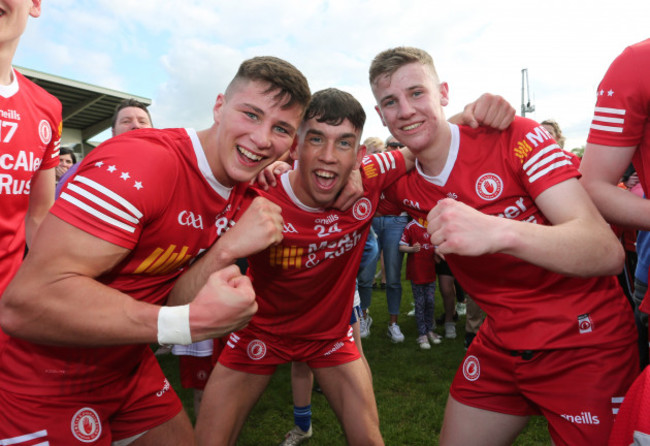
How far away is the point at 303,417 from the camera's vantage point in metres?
3.95

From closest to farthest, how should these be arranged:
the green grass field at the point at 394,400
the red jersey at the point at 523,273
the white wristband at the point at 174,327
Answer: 1. the white wristband at the point at 174,327
2. the red jersey at the point at 523,273
3. the green grass field at the point at 394,400

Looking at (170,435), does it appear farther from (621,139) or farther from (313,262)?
(621,139)

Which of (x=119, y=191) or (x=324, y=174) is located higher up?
(x=324, y=174)

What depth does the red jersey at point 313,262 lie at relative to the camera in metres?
2.91

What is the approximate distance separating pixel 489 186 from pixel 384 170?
84 cm

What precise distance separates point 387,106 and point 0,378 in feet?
8.33

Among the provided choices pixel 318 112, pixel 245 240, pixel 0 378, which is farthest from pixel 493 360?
pixel 0 378

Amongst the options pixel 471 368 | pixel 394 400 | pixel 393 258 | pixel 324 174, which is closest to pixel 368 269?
pixel 393 258

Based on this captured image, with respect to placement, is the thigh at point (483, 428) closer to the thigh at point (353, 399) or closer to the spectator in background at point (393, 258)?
the thigh at point (353, 399)

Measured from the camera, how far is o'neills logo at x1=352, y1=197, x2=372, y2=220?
9.84ft

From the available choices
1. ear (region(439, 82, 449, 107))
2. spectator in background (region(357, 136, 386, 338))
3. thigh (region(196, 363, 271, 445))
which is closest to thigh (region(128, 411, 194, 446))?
thigh (region(196, 363, 271, 445))

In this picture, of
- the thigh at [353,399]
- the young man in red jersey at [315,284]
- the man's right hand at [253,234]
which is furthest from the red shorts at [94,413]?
the thigh at [353,399]

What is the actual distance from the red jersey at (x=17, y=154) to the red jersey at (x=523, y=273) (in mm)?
2292

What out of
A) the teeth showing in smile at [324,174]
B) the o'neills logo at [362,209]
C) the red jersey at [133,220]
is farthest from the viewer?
the o'neills logo at [362,209]
